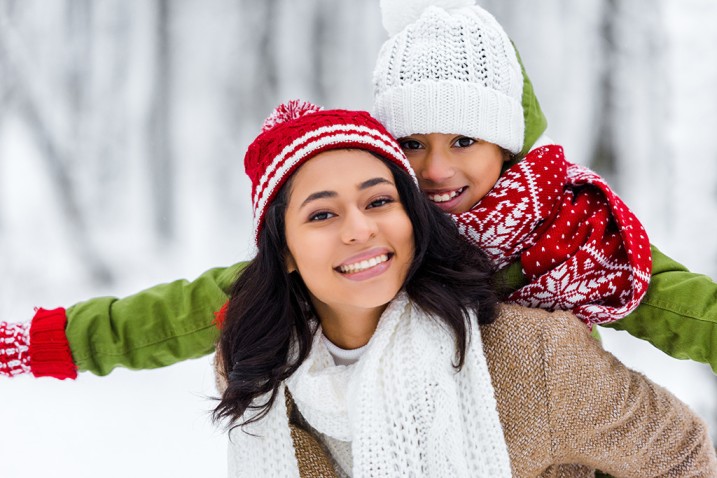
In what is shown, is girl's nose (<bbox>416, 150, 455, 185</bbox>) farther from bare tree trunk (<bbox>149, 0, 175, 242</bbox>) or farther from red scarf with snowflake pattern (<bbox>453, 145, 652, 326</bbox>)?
bare tree trunk (<bbox>149, 0, 175, 242</bbox>)

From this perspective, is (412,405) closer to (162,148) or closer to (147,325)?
(147,325)

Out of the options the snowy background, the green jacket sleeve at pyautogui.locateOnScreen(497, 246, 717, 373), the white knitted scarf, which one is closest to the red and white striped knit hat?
the white knitted scarf

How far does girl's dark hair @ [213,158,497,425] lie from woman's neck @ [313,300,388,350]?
31 mm

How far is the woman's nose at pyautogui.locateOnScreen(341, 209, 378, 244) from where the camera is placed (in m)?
1.22

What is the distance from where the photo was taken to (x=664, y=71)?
2.57 m

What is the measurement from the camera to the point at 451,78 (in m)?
1.46

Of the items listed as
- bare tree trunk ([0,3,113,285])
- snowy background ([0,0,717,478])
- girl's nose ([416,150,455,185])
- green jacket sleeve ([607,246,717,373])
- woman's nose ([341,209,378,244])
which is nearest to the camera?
woman's nose ([341,209,378,244])

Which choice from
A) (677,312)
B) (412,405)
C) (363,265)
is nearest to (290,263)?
(363,265)

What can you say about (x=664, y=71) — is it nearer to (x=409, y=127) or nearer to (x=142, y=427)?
(x=409, y=127)

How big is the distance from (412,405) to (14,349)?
2.80ft

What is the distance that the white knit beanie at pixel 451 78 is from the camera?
1.45m

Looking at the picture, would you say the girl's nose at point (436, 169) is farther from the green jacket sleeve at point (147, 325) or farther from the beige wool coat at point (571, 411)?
the green jacket sleeve at point (147, 325)

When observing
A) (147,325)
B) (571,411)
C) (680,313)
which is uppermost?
(147,325)

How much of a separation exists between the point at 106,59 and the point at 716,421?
2304 millimetres
